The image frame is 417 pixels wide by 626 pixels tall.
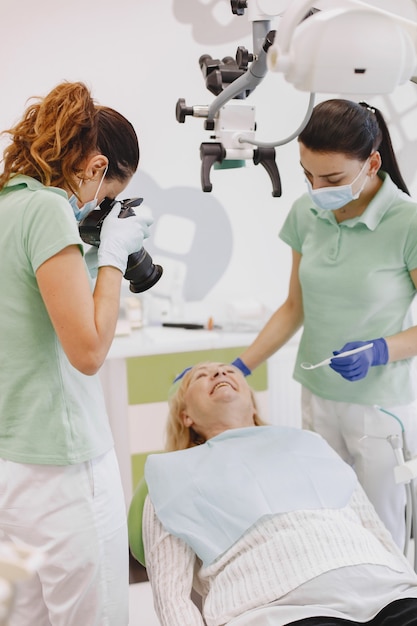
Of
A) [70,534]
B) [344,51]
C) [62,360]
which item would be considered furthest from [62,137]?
[70,534]

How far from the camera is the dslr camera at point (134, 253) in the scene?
1.57 m

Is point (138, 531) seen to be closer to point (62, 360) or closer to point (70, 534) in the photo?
point (70, 534)

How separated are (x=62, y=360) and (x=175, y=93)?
5.88ft

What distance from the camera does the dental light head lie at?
1.04m

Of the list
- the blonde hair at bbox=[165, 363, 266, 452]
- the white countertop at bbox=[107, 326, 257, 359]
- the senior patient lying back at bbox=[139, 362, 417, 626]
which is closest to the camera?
the senior patient lying back at bbox=[139, 362, 417, 626]

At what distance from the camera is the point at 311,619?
1452 millimetres

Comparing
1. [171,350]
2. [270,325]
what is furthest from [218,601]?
[171,350]

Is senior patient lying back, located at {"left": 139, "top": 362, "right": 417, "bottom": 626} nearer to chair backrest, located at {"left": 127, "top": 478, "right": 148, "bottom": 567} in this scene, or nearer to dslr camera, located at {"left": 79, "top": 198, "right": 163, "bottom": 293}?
chair backrest, located at {"left": 127, "top": 478, "right": 148, "bottom": 567}

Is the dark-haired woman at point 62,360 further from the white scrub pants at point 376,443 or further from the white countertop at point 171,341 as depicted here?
the white countertop at point 171,341

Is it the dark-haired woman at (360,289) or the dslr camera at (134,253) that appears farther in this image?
the dark-haired woman at (360,289)

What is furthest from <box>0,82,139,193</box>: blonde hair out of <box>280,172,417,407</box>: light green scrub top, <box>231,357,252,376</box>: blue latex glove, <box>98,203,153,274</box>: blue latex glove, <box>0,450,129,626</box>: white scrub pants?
<box>231,357,252,376</box>: blue latex glove

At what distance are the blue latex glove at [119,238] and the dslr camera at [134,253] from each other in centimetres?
2

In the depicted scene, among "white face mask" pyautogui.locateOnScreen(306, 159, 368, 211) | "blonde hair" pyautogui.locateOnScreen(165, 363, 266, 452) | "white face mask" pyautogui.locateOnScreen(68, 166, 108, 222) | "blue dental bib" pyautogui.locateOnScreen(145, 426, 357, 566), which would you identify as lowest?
"blue dental bib" pyautogui.locateOnScreen(145, 426, 357, 566)

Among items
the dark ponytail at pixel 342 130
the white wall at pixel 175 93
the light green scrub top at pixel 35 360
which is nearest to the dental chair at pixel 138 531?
the light green scrub top at pixel 35 360
